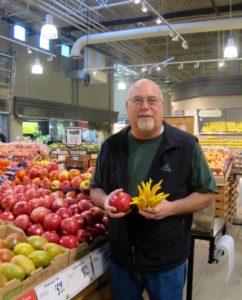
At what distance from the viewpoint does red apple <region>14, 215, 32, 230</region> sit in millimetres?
2248

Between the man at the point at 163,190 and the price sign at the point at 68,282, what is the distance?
0.16 m

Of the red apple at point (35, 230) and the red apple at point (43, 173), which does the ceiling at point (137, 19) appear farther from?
the red apple at point (35, 230)

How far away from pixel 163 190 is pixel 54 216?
756 millimetres

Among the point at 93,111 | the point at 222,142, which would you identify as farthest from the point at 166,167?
the point at 93,111

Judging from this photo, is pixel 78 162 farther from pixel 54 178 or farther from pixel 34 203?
pixel 34 203

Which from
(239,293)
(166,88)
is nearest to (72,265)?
(239,293)

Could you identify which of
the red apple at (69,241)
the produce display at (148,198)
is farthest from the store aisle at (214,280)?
the produce display at (148,198)

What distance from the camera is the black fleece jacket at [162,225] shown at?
1.87 meters

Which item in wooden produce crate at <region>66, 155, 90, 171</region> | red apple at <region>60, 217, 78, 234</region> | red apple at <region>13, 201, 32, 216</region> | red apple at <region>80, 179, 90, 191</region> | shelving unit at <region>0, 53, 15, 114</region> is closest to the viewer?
red apple at <region>60, 217, 78, 234</region>

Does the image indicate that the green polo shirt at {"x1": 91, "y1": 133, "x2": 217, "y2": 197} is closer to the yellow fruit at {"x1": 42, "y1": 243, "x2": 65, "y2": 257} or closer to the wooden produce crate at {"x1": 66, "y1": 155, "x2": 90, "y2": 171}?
the yellow fruit at {"x1": 42, "y1": 243, "x2": 65, "y2": 257}

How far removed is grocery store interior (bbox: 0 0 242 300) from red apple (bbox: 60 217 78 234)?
0.02m

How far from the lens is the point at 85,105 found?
55.5 feet

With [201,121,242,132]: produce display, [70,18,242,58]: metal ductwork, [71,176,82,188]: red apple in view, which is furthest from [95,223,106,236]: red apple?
[201,121,242,132]: produce display

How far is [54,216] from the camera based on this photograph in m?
2.24
